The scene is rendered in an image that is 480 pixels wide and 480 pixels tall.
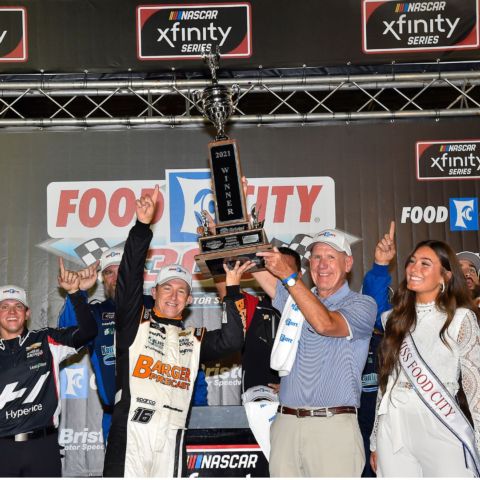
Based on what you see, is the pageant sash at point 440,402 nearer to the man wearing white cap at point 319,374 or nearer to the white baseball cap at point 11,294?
the man wearing white cap at point 319,374

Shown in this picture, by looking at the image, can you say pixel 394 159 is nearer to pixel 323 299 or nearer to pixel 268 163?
pixel 268 163

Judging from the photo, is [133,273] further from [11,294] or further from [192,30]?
[192,30]

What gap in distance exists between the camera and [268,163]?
18.2 ft

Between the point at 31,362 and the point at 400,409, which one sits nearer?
the point at 400,409

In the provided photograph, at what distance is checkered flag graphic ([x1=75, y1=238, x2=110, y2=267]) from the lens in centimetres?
551

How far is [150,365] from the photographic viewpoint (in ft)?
11.1

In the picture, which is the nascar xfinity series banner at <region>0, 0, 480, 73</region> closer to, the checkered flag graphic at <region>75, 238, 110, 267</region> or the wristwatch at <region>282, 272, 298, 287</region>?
the checkered flag graphic at <region>75, 238, 110, 267</region>

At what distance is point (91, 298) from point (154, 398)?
2.46 meters

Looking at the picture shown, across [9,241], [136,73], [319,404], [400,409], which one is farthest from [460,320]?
[9,241]

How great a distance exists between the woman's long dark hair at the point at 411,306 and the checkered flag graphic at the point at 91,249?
273 cm

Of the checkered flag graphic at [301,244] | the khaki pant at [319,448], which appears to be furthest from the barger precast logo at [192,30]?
the khaki pant at [319,448]

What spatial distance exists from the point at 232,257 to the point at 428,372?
43.3 inches

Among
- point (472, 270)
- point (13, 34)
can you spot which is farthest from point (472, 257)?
point (13, 34)

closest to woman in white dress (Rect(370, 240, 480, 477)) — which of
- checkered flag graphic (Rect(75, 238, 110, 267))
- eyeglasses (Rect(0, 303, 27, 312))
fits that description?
eyeglasses (Rect(0, 303, 27, 312))
